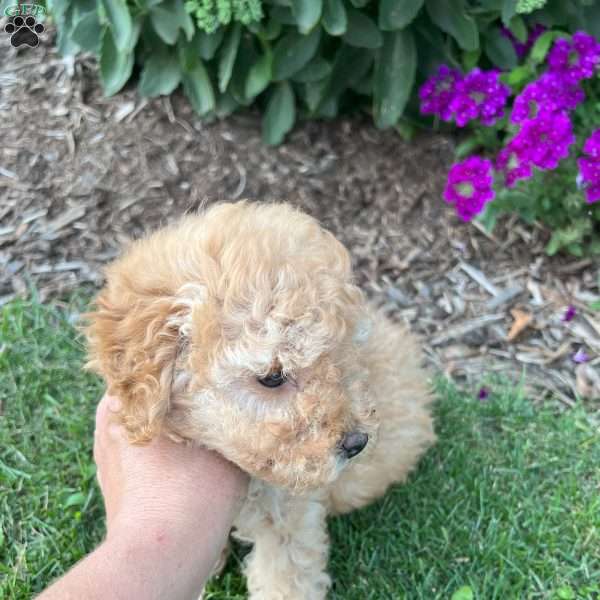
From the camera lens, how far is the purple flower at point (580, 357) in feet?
11.6

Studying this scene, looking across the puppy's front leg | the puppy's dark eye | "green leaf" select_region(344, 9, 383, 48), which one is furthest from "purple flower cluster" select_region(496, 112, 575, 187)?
the puppy's dark eye

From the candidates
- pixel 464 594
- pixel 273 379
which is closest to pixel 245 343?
pixel 273 379

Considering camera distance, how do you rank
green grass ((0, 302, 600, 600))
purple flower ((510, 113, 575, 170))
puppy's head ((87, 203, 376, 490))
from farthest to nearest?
purple flower ((510, 113, 575, 170)) < green grass ((0, 302, 600, 600)) < puppy's head ((87, 203, 376, 490))

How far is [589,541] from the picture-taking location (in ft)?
9.52

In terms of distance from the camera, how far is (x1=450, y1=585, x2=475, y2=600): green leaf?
8.96ft

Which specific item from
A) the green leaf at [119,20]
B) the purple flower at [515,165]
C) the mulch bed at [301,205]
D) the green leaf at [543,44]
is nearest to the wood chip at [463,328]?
the mulch bed at [301,205]

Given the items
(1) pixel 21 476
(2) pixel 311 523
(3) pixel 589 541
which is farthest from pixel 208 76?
(3) pixel 589 541

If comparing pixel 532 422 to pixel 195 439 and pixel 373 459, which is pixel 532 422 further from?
pixel 195 439

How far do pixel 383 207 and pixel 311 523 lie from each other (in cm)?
195

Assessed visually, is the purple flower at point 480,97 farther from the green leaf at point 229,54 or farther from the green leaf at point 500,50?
the green leaf at point 229,54

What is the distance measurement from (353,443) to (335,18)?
2.06 meters

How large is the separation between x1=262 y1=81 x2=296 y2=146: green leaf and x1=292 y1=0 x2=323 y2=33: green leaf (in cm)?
66

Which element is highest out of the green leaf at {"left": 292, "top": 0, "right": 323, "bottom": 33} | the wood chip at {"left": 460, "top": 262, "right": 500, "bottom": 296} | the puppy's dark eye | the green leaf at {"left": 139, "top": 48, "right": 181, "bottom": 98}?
the green leaf at {"left": 292, "top": 0, "right": 323, "bottom": 33}

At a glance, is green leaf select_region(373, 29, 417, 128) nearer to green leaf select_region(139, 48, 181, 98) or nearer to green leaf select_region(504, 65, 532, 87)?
green leaf select_region(504, 65, 532, 87)
